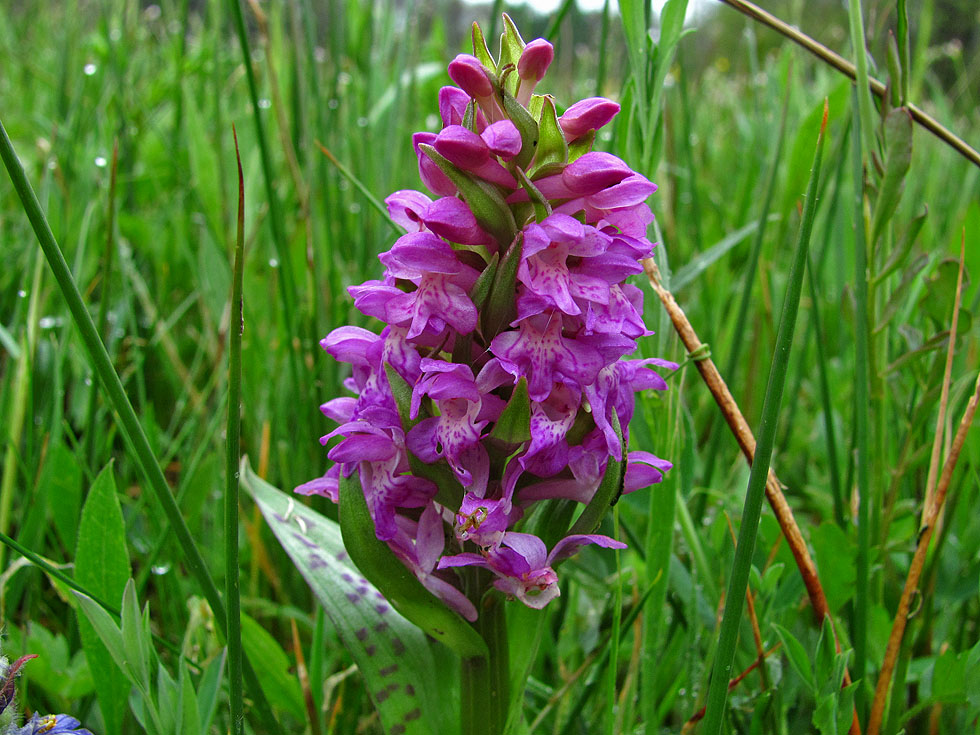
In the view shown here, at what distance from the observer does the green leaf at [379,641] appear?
2.39 ft

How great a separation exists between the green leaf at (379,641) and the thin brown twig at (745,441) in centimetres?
35

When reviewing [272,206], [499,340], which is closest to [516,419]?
[499,340]

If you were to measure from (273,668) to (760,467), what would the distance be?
0.56 metres

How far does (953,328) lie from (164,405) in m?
1.29

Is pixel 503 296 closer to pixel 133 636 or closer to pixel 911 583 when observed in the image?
pixel 133 636

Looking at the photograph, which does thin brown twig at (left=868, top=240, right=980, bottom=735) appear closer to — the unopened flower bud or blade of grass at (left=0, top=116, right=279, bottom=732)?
the unopened flower bud

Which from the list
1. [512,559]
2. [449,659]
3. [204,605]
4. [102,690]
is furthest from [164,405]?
[512,559]

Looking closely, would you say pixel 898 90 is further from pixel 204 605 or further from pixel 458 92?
pixel 204 605

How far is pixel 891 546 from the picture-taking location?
911 mm

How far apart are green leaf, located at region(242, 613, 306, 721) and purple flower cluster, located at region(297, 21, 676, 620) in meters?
0.27

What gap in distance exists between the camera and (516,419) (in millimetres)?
612

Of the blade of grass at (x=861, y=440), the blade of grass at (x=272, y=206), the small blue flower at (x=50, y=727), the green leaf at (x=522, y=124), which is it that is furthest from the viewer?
the blade of grass at (x=272, y=206)

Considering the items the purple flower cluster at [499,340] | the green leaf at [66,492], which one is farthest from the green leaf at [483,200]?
the green leaf at [66,492]

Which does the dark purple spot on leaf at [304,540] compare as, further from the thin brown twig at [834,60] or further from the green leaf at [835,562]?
the thin brown twig at [834,60]
